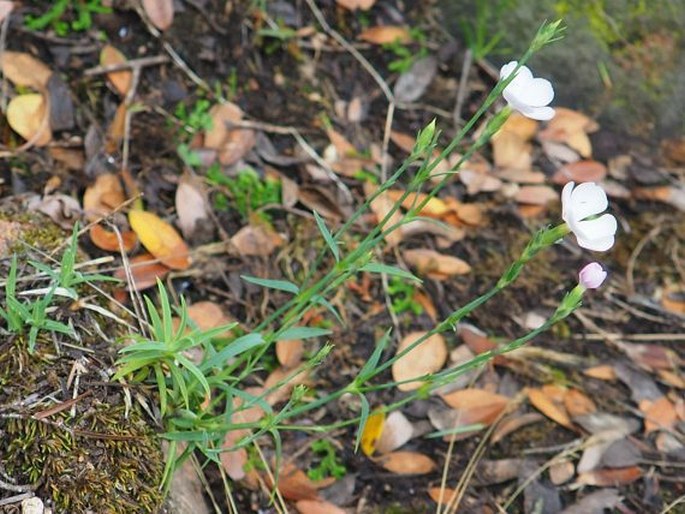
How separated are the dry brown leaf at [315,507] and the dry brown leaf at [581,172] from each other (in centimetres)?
135

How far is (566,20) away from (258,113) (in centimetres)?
103

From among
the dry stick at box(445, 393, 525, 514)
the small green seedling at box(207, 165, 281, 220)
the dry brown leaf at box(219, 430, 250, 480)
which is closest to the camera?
the dry brown leaf at box(219, 430, 250, 480)

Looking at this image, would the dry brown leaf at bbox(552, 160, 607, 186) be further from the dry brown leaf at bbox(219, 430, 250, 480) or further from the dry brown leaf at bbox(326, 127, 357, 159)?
the dry brown leaf at bbox(219, 430, 250, 480)

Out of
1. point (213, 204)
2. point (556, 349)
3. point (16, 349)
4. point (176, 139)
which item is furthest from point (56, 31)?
point (556, 349)

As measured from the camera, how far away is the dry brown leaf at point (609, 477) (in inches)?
87.6

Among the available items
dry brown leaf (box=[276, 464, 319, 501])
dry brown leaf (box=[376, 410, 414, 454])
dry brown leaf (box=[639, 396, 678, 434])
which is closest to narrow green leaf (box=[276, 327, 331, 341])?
dry brown leaf (box=[276, 464, 319, 501])

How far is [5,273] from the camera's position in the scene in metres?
1.77

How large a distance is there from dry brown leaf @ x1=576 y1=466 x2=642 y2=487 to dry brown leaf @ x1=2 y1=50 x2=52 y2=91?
1627 millimetres

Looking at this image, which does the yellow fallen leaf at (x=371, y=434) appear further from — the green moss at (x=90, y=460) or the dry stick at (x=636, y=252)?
the dry stick at (x=636, y=252)

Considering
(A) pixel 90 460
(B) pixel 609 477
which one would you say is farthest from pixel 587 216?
(B) pixel 609 477

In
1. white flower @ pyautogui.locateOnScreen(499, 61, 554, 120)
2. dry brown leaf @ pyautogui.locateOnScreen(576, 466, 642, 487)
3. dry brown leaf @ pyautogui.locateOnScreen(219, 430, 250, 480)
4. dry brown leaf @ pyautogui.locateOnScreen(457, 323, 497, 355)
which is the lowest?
dry brown leaf @ pyautogui.locateOnScreen(576, 466, 642, 487)

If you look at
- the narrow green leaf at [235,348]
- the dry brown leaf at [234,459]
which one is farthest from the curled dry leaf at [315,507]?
the narrow green leaf at [235,348]

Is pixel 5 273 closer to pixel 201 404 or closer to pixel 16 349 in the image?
pixel 16 349

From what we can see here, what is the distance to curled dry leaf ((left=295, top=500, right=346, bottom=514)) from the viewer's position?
2.02 m
